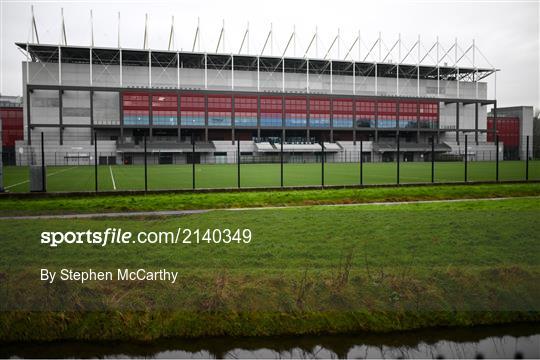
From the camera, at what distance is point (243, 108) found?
92125 millimetres

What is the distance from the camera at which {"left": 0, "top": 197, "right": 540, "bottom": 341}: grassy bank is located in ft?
26.1

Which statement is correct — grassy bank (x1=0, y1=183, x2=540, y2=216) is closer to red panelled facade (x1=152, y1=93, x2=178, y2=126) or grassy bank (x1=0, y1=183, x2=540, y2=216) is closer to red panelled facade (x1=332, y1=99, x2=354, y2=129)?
red panelled facade (x1=152, y1=93, x2=178, y2=126)

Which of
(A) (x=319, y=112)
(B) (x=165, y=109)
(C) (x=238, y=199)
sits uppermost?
(A) (x=319, y=112)

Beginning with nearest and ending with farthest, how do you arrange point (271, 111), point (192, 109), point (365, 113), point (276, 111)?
point (192, 109) → point (271, 111) → point (276, 111) → point (365, 113)

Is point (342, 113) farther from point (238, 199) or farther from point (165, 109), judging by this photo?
point (238, 199)

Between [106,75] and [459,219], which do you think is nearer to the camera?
[459,219]

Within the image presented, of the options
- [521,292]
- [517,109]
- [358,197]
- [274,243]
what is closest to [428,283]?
[521,292]

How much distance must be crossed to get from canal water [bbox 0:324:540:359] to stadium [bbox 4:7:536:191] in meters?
71.1

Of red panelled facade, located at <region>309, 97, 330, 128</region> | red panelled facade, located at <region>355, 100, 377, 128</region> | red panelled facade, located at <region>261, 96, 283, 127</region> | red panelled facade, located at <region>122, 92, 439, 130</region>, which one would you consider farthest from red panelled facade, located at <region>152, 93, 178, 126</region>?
red panelled facade, located at <region>355, 100, 377, 128</region>

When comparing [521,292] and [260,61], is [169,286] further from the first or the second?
[260,61]

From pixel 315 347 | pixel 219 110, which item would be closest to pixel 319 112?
pixel 219 110

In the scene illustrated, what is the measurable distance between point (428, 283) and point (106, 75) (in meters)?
91.7

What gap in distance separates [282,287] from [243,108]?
85271 millimetres

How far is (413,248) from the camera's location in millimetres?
10953
